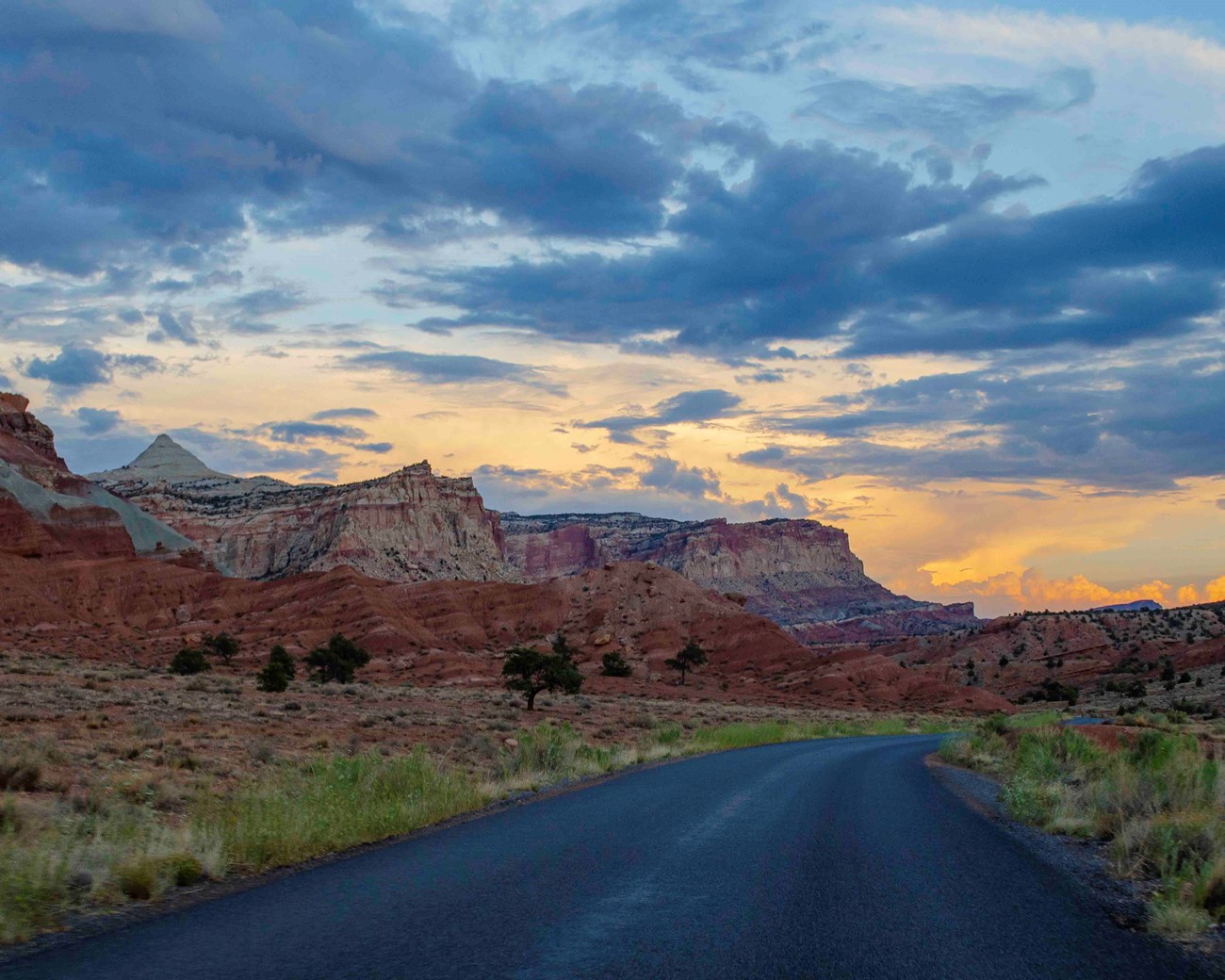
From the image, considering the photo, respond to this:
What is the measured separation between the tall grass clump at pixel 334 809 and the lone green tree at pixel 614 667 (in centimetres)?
7468

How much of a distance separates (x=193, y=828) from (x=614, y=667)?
81.1 metres

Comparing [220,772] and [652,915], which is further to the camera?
[220,772]

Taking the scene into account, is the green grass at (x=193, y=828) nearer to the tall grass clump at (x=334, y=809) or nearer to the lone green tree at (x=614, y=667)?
the tall grass clump at (x=334, y=809)

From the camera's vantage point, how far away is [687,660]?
9456 cm

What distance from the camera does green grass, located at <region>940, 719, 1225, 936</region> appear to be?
851cm

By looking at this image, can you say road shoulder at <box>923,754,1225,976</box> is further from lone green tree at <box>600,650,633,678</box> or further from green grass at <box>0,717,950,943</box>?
lone green tree at <box>600,650,633,678</box>

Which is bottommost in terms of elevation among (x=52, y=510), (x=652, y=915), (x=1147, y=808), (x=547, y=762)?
(x=547, y=762)

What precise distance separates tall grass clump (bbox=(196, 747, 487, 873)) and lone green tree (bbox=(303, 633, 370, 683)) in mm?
53562

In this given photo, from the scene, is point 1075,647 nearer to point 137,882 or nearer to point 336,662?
point 336,662

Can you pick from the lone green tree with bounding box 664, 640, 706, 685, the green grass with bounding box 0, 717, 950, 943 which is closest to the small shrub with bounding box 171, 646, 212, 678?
the lone green tree with bounding box 664, 640, 706, 685

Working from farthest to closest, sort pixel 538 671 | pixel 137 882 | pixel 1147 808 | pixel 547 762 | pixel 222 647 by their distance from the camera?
pixel 222 647
pixel 538 671
pixel 547 762
pixel 1147 808
pixel 137 882

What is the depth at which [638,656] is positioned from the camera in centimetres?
10281

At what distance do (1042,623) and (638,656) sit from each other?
5370cm

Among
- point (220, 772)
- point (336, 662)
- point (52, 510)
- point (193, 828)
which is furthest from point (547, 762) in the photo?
point (52, 510)
